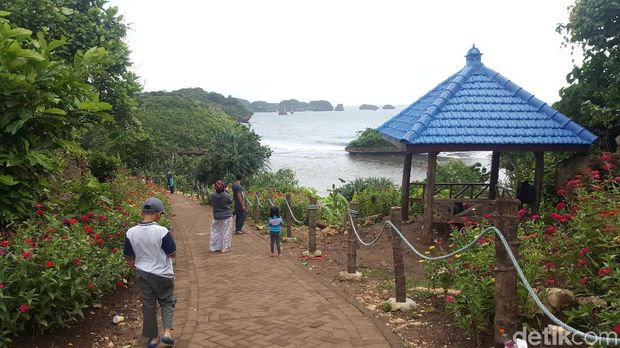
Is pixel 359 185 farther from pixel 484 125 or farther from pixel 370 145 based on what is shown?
pixel 370 145

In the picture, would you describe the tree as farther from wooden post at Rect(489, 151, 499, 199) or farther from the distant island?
the distant island

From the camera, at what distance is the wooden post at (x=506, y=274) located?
12.4ft

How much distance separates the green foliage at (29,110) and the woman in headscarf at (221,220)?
3.58 metres

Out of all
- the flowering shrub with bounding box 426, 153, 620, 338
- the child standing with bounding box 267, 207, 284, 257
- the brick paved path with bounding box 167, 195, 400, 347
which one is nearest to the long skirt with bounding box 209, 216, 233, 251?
the brick paved path with bounding box 167, 195, 400, 347

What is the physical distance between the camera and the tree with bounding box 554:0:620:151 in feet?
29.5

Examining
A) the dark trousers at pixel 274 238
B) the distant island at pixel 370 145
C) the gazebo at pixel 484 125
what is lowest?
the distant island at pixel 370 145

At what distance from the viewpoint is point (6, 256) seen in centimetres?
418

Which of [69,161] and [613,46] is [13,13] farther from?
[613,46]

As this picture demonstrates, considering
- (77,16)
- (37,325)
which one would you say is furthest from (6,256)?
(77,16)

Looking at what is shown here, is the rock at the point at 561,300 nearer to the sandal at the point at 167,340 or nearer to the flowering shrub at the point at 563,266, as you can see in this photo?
the flowering shrub at the point at 563,266

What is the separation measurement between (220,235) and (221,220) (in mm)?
323

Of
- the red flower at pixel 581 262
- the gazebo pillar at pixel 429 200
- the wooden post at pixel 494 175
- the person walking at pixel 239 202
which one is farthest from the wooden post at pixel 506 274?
the wooden post at pixel 494 175

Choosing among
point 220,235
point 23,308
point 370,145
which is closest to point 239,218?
point 220,235

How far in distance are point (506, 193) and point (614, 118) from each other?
3572 mm
